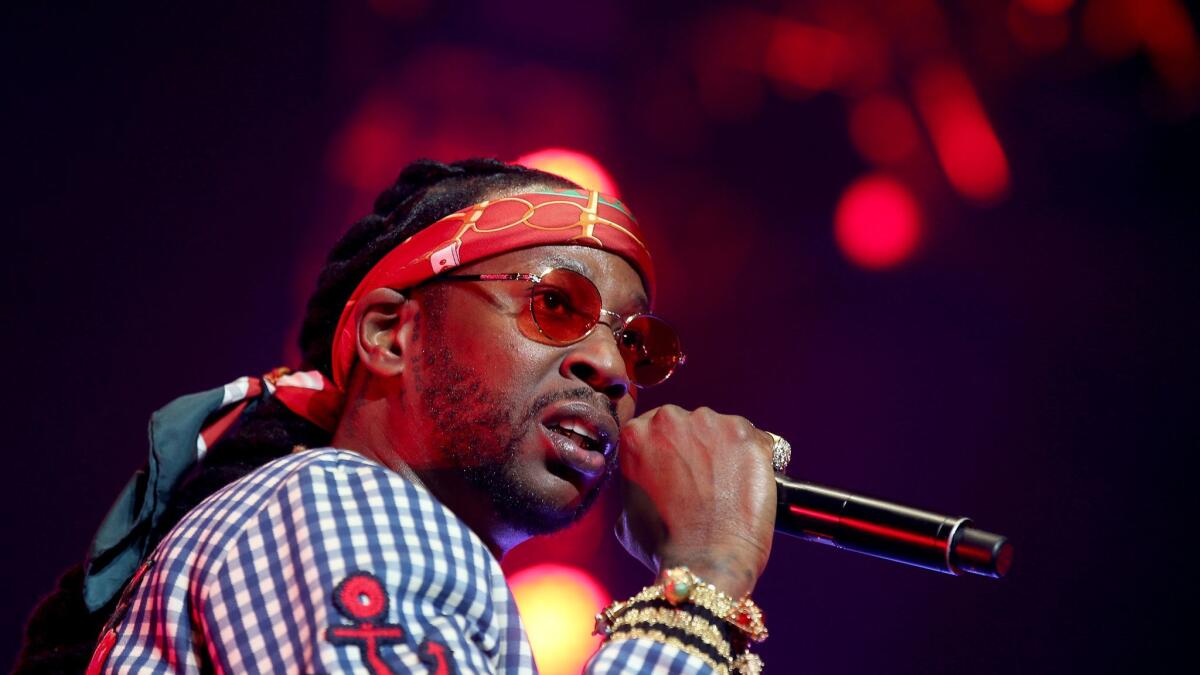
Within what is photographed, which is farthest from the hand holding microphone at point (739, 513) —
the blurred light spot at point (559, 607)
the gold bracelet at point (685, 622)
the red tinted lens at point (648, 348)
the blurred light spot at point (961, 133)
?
the blurred light spot at point (961, 133)

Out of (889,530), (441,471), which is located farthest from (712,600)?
(441,471)

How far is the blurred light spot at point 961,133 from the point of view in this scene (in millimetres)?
3959

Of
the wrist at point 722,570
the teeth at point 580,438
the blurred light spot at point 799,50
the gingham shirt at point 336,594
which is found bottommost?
the gingham shirt at point 336,594

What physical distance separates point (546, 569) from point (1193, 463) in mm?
2244

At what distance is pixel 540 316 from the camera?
2.11 m

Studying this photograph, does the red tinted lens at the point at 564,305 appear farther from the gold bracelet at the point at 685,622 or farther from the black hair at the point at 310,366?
the gold bracelet at the point at 685,622

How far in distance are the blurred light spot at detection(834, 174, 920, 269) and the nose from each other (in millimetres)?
2086

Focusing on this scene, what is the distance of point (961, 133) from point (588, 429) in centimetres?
259

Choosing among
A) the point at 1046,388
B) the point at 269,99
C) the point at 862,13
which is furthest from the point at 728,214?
the point at 269,99

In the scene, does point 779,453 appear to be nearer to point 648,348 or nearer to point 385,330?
point 648,348

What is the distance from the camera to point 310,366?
100 inches

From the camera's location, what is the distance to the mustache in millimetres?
2010

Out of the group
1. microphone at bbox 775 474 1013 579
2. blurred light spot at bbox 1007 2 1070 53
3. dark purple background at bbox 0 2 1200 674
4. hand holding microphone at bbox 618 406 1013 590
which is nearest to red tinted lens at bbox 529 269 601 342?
hand holding microphone at bbox 618 406 1013 590

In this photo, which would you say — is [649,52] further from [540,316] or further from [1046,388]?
[540,316]
